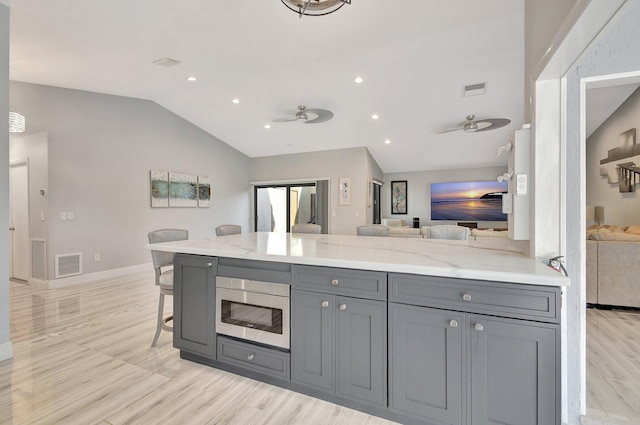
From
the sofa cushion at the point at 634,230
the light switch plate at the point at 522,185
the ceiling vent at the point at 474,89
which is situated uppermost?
the ceiling vent at the point at 474,89

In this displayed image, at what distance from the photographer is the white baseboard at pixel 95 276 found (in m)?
4.57

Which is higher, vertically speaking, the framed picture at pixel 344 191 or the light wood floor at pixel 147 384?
the framed picture at pixel 344 191

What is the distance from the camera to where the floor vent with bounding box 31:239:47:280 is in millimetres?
4539

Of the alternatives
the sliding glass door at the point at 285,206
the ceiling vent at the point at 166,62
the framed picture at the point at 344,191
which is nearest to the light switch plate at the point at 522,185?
the ceiling vent at the point at 166,62

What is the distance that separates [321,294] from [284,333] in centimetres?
40

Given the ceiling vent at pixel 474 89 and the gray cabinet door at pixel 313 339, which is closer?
the gray cabinet door at pixel 313 339

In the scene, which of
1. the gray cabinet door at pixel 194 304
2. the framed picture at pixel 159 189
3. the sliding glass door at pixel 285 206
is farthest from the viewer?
the sliding glass door at pixel 285 206

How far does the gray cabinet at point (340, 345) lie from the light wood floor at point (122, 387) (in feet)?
0.58

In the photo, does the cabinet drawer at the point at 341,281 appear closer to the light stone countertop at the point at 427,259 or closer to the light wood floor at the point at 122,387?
the light stone countertop at the point at 427,259

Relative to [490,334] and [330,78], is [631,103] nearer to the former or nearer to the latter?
[330,78]

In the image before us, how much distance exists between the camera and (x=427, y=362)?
60.0 inches

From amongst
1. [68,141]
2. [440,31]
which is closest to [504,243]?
[440,31]

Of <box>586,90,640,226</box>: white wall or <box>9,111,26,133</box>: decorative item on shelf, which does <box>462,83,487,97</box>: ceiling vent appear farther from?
<box>9,111,26,133</box>: decorative item on shelf

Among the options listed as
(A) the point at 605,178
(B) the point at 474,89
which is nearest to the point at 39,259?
(B) the point at 474,89
